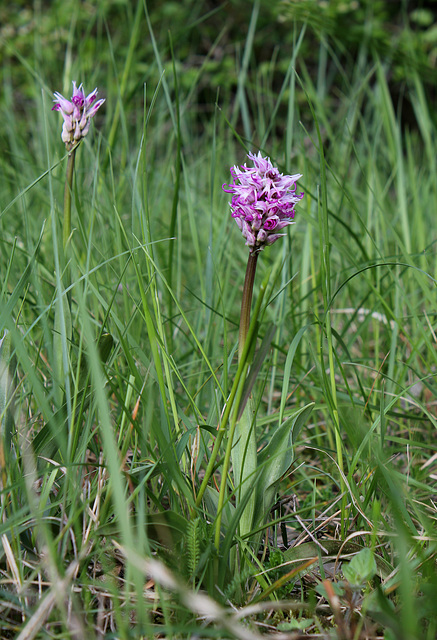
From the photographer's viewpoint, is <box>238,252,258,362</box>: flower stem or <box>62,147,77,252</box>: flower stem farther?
<box>62,147,77,252</box>: flower stem

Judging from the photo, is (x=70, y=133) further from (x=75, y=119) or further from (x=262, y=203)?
(x=262, y=203)

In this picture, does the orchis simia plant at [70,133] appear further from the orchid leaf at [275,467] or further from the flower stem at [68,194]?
the orchid leaf at [275,467]

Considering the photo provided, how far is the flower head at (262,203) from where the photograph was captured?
0.67 metres

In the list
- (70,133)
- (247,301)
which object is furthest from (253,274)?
(70,133)

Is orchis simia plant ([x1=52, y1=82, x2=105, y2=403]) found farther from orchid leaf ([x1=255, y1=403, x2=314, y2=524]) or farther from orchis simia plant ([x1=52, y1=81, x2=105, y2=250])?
orchid leaf ([x1=255, y1=403, x2=314, y2=524])

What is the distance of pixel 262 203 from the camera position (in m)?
0.67

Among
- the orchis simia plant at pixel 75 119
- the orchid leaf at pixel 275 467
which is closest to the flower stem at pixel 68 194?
the orchis simia plant at pixel 75 119

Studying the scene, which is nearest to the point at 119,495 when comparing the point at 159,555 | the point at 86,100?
the point at 159,555

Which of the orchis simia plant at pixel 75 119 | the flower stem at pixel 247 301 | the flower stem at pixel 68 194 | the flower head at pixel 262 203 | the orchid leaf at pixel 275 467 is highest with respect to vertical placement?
the orchis simia plant at pixel 75 119

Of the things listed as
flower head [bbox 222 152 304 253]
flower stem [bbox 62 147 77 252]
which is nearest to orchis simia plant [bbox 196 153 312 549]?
flower head [bbox 222 152 304 253]

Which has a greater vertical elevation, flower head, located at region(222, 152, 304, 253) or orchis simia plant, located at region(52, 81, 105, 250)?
orchis simia plant, located at region(52, 81, 105, 250)

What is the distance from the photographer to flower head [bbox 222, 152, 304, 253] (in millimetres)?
672

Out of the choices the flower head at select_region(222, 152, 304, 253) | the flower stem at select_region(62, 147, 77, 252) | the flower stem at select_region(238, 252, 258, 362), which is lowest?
the flower stem at select_region(238, 252, 258, 362)

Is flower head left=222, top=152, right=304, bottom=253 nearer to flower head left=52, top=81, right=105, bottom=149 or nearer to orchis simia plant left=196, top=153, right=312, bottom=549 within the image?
orchis simia plant left=196, top=153, right=312, bottom=549
